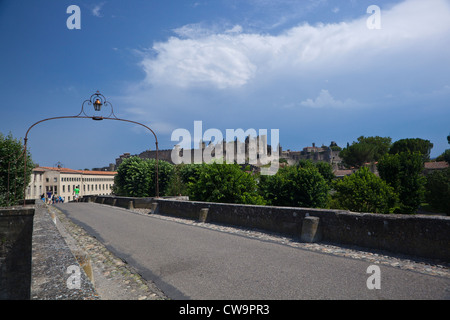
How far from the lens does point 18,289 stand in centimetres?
835

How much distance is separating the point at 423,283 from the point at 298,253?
2410 millimetres

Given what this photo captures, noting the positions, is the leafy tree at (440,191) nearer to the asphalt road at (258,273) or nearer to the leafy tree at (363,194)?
the leafy tree at (363,194)

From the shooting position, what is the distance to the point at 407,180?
97.3 feet

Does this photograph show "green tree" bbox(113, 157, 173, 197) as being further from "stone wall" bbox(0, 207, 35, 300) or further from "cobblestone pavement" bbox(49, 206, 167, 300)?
"cobblestone pavement" bbox(49, 206, 167, 300)

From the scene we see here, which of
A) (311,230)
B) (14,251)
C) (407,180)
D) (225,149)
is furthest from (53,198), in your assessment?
(225,149)

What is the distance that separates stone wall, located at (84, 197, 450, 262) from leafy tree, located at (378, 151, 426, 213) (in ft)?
85.8

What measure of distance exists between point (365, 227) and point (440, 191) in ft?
131

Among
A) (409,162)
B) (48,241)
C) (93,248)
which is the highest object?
(409,162)

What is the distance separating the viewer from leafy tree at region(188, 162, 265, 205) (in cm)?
1493

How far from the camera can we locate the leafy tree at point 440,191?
35531 mm

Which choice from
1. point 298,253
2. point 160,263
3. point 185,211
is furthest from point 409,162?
point 160,263

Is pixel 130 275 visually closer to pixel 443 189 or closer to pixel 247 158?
pixel 443 189

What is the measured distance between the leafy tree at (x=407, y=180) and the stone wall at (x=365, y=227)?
26.2 metres

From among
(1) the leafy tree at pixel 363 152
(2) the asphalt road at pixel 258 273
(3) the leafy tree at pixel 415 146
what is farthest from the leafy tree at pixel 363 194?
(3) the leafy tree at pixel 415 146
